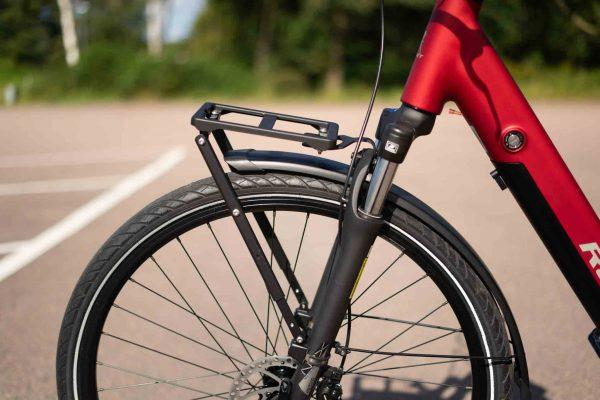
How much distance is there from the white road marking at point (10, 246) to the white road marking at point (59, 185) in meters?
1.70

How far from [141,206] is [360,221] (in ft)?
13.9

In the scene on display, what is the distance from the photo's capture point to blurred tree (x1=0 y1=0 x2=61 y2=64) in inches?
1372

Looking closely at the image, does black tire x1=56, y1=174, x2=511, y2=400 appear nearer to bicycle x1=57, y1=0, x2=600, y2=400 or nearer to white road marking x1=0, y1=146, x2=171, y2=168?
bicycle x1=57, y1=0, x2=600, y2=400

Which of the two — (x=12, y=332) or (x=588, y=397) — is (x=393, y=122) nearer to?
(x=588, y=397)

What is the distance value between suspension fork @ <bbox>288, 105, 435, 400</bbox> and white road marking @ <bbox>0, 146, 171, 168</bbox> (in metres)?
6.60

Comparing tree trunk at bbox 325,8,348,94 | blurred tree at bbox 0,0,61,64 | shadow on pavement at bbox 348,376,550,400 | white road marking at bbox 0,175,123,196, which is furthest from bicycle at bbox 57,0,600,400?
blurred tree at bbox 0,0,61,64

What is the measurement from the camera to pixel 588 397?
2.51 m

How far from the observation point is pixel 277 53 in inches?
1260

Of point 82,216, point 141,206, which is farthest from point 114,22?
point 82,216

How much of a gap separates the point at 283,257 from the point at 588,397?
1.54 metres

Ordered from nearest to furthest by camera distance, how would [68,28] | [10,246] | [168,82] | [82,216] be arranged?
[10,246] < [82,216] < [168,82] < [68,28]

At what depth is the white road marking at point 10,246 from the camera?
428cm

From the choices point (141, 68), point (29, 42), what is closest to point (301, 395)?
point (141, 68)

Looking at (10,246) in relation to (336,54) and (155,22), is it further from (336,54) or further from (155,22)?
(155,22)
